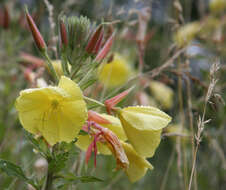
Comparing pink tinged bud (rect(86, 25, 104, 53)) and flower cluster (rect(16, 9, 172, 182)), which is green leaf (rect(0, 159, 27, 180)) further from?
pink tinged bud (rect(86, 25, 104, 53))

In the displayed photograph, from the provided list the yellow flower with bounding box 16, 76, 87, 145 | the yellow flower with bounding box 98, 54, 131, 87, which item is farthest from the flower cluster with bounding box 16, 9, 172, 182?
the yellow flower with bounding box 98, 54, 131, 87

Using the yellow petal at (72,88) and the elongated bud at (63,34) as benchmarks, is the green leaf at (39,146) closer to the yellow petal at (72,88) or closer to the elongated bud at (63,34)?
the yellow petal at (72,88)

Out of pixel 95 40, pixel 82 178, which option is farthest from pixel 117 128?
pixel 95 40

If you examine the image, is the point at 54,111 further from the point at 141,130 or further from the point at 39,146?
the point at 141,130

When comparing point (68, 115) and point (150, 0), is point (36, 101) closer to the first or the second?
point (68, 115)

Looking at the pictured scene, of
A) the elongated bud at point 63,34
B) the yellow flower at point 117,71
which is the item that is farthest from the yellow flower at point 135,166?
the yellow flower at point 117,71

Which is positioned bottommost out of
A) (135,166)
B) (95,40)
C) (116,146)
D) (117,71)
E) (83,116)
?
(117,71)
